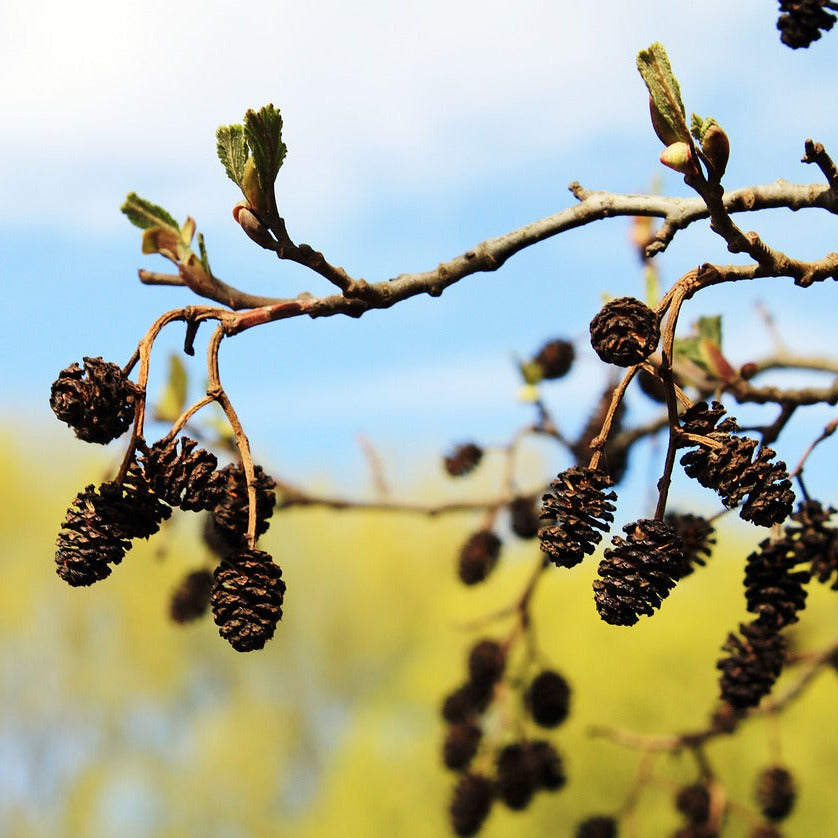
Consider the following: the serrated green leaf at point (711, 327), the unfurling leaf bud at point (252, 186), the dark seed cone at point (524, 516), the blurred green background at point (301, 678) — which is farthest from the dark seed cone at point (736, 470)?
the blurred green background at point (301, 678)

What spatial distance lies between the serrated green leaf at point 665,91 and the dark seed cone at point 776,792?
1744 mm

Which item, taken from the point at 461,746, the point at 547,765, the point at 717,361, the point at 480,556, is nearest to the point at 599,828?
the point at 547,765

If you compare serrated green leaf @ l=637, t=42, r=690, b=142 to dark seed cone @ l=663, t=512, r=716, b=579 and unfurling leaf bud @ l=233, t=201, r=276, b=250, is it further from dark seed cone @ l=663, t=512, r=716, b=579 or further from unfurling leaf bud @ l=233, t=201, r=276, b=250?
dark seed cone @ l=663, t=512, r=716, b=579

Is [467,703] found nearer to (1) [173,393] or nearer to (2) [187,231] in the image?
(1) [173,393]

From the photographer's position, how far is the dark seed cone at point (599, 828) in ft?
8.13

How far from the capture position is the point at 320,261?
1.05m

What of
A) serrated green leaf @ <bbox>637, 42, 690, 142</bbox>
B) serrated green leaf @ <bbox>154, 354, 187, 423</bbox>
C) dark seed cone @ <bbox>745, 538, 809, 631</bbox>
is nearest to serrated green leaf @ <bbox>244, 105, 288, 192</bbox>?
serrated green leaf @ <bbox>637, 42, 690, 142</bbox>

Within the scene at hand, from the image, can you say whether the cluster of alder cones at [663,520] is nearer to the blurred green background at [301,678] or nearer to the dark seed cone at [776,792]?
the dark seed cone at [776,792]

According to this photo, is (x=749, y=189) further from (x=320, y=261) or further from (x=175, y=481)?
(x=175, y=481)

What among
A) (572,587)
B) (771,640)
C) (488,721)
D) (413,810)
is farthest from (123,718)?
(771,640)

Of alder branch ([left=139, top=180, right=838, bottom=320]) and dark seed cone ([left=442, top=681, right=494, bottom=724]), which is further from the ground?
alder branch ([left=139, top=180, right=838, bottom=320])

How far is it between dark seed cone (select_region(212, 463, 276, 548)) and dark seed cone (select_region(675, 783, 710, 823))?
1.73m

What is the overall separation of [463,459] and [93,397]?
148 centimetres

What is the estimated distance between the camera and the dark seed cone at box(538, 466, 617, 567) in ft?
2.97
